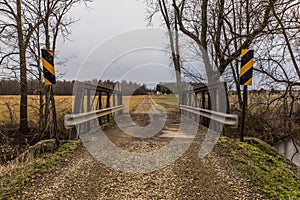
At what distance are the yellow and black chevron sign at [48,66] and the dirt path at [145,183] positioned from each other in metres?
1.90

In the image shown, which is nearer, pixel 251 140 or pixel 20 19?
pixel 251 140

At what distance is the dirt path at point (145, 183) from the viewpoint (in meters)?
2.95

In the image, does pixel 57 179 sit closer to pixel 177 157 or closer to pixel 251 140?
pixel 177 157

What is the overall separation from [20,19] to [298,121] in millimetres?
14121

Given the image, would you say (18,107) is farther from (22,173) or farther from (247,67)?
(247,67)

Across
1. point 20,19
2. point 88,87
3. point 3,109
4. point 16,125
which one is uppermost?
point 20,19

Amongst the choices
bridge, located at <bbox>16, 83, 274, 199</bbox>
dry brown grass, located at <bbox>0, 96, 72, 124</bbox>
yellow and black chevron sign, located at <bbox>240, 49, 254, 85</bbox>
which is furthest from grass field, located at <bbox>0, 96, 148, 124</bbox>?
yellow and black chevron sign, located at <bbox>240, 49, 254, 85</bbox>

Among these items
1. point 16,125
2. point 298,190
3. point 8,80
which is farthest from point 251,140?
point 16,125

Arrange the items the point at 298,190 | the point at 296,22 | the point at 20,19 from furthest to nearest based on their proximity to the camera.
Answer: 1. the point at 20,19
2. the point at 296,22
3. the point at 298,190

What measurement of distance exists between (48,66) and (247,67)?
4.38 meters

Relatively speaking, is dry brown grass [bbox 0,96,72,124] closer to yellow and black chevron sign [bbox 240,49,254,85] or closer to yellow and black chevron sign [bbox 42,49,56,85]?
yellow and black chevron sign [bbox 42,49,56,85]

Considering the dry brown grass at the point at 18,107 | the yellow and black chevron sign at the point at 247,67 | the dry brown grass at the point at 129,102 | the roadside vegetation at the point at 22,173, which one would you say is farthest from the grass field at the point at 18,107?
the yellow and black chevron sign at the point at 247,67

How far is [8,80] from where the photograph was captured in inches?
383

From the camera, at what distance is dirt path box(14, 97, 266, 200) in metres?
2.95
